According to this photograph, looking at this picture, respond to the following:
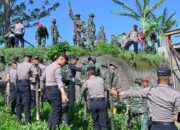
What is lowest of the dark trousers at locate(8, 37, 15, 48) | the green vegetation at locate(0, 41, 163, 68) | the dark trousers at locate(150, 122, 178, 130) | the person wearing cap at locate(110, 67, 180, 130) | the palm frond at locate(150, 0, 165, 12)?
the dark trousers at locate(150, 122, 178, 130)

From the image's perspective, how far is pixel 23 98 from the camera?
40.6 feet

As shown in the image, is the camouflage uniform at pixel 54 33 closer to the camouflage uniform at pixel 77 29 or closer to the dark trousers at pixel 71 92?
the camouflage uniform at pixel 77 29

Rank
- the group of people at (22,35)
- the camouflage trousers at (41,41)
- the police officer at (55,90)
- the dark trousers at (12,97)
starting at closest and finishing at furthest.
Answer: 1. the police officer at (55,90)
2. the dark trousers at (12,97)
3. the group of people at (22,35)
4. the camouflage trousers at (41,41)

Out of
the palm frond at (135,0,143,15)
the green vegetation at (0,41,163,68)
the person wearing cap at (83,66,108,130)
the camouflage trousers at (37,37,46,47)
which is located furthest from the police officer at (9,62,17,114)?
the palm frond at (135,0,143,15)

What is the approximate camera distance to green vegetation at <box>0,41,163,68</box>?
2031 centimetres

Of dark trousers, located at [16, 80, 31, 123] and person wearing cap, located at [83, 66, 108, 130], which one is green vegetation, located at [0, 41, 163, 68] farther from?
person wearing cap, located at [83, 66, 108, 130]

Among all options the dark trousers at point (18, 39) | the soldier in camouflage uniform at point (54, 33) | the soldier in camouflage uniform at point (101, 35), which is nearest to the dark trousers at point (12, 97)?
the dark trousers at point (18, 39)

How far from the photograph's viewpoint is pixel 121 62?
22266 mm

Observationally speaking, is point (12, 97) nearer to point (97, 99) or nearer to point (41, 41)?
point (97, 99)

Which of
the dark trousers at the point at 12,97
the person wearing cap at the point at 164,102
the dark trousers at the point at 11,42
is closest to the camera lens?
the person wearing cap at the point at 164,102

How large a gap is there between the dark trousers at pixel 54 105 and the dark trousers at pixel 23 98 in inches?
62.0

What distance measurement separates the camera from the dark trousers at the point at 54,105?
1070 cm

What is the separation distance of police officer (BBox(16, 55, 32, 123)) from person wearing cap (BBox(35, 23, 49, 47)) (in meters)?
9.25

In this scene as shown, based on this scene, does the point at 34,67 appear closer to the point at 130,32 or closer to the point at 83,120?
the point at 83,120
